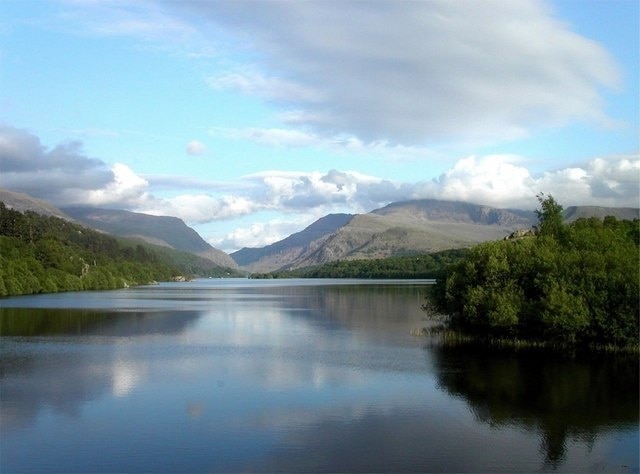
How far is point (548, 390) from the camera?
41812mm

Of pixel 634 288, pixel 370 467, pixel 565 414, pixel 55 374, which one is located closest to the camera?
pixel 370 467

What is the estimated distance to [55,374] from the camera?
4412 cm

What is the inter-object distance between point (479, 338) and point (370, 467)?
39.3m

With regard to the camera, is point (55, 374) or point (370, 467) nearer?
point (370, 467)

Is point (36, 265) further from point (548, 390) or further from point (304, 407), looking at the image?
point (548, 390)

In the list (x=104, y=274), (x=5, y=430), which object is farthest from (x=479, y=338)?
(x=104, y=274)

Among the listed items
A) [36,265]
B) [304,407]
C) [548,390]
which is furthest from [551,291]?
[36,265]

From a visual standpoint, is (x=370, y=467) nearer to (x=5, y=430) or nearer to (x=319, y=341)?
(x=5, y=430)


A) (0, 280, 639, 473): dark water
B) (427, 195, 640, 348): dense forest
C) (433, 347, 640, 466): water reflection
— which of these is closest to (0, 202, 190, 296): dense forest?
(0, 280, 639, 473): dark water

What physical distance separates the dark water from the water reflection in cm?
15

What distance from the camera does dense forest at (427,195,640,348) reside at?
53.8 m

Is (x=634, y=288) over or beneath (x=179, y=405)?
over

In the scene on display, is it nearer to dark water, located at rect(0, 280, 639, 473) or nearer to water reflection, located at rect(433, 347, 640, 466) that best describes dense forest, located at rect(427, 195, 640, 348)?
water reflection, located at rect(433, 347, 640, 466)

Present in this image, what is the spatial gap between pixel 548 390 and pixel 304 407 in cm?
1624
